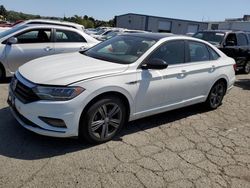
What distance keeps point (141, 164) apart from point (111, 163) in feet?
1.28

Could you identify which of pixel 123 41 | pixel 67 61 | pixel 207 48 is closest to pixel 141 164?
pixel 67 61

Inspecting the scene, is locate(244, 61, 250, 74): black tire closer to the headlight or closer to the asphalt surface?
the asphalt surface

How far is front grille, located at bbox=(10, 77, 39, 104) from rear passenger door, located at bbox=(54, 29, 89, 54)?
3.68 metres

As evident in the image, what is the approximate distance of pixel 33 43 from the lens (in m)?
7.09

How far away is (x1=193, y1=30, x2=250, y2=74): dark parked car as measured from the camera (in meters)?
10.2

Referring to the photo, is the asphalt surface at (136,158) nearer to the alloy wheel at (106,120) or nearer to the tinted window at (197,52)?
→ the alloy wheel at (106,120)

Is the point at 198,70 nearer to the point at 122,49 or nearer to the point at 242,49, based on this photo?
the point at 122,49

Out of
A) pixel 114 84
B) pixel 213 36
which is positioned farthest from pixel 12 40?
pixel 213 36

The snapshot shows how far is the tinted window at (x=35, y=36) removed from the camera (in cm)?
699

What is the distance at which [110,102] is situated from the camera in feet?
12.5

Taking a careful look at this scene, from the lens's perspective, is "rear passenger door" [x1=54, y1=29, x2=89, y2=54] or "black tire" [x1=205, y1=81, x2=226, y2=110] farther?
"rear passenger door" [x1=54, y1=29, x2=89, y2=54]

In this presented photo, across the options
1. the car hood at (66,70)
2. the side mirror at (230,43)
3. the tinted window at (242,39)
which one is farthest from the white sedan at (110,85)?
the tinted window at (242,39)

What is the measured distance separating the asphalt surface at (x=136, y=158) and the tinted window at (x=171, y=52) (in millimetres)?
1162

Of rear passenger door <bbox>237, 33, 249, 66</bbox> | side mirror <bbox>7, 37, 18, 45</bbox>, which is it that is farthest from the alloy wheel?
rear passenger door <bbox>237, 33, 249, 66</bbox>
